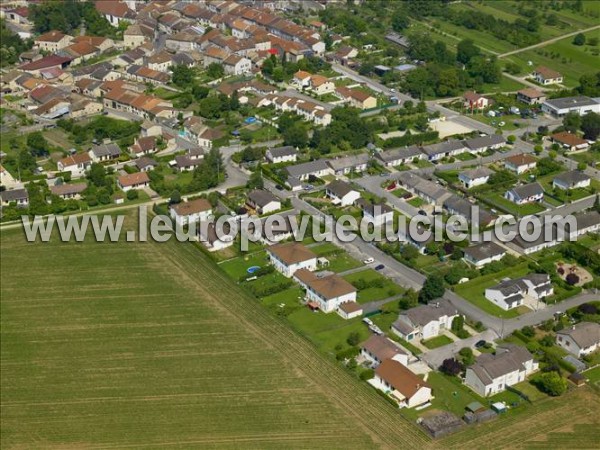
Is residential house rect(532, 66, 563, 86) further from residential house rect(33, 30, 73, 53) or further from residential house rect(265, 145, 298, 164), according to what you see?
residential house rect(33, 30, 73, 53)

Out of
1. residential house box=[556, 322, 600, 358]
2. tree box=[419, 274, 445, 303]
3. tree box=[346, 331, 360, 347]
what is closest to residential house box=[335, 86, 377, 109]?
tree box=[419, 274, 445, 303]

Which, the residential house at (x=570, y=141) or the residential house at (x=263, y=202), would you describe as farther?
the residential house at (x=570, y=141)

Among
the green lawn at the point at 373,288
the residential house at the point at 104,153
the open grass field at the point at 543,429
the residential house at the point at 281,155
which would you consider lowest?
the open grass field at the point at 543,429

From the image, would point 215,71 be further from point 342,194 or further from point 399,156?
point 342,194

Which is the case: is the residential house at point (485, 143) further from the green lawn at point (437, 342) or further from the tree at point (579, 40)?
the tree at point (579, 40)

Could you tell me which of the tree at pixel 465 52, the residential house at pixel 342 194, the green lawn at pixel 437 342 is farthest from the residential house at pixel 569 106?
the green lawn at pixel 437 342

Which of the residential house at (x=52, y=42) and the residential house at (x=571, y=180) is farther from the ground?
the residential house at (x=52, y=42)
